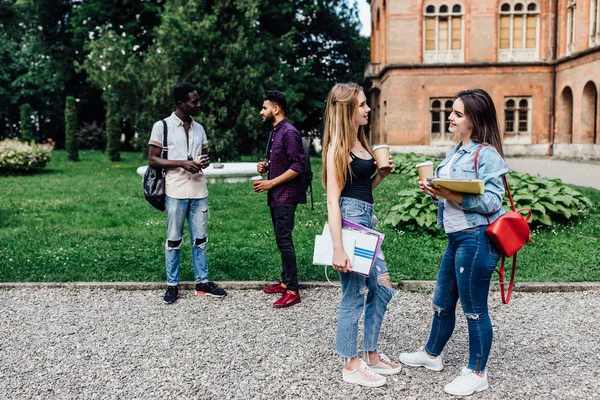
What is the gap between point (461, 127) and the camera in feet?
12.8

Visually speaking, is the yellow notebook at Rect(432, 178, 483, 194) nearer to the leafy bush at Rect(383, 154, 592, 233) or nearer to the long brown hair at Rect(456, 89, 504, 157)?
the long brown hair at Rect(456, 89, 504, 157)

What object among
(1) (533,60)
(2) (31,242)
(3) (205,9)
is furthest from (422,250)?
(1) (533,60)

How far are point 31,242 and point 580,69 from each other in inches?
1065

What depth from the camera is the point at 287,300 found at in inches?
237

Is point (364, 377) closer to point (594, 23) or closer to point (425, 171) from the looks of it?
point (425, 171)

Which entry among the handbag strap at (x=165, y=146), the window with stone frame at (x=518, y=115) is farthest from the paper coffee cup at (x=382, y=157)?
the window with stone frame at (x=518, y=115)

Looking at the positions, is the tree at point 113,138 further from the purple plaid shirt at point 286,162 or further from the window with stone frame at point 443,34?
the purple plaid shirt at point 286,162

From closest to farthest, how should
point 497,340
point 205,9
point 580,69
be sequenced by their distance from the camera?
1. point 497,340
2. point 205,9
3. point 580,69

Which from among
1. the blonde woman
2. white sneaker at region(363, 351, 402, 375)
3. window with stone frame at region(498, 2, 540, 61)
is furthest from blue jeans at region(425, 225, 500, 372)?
window with stone frame at region(498, 2, 540, 61)

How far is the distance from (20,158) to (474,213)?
21075 millimetres

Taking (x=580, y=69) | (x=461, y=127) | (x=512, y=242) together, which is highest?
(x=580, y=69)

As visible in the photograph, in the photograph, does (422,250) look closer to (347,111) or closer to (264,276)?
(264,276)

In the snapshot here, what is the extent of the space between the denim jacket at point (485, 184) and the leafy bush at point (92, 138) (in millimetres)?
42004

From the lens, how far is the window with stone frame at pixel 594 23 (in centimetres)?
2811
